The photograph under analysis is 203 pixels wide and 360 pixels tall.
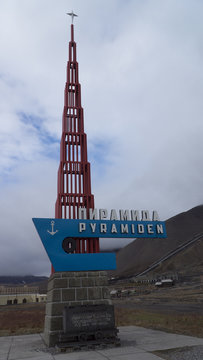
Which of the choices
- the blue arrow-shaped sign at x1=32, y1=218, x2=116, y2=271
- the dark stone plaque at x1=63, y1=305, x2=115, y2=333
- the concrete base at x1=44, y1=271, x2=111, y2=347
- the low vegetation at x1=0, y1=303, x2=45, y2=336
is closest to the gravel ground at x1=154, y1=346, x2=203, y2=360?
the dark stone plaque at x1=63, y1=305, x2=115, y2=333

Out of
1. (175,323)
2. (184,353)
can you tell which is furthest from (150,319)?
(184,353)

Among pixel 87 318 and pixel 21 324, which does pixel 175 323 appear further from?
pixel 21 324

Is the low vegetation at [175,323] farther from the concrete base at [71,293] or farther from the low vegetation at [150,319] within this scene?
the concrete base at [71,293]

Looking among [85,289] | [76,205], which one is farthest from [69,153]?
[85,289]

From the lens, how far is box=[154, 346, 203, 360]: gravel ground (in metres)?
12.7

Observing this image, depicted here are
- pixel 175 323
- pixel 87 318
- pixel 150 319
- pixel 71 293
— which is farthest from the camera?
pixel 150 319

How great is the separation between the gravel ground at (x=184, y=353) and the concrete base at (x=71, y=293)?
570 cm

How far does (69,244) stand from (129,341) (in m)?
7.07

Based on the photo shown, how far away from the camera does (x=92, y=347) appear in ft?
51.3

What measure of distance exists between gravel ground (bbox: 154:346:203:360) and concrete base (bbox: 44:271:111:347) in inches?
224

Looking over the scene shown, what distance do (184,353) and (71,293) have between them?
7.57m

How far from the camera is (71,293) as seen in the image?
59.6 ft

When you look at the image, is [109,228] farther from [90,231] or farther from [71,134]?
[71,134]

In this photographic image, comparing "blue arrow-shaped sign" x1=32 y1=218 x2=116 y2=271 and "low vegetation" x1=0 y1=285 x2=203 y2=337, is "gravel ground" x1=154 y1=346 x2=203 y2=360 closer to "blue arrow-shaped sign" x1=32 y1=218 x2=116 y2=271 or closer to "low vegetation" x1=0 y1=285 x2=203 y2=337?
"low vegetation" x1=0 y1=285 x2=203 y2=337
